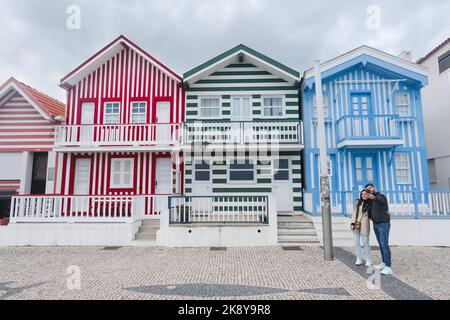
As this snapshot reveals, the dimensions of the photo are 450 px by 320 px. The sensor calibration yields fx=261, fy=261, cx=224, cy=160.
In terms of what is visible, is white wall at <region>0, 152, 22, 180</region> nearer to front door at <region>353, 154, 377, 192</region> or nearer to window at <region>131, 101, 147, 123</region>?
window at <region>131, 101, 147, 123</region>

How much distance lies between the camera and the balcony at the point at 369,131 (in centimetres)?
1098

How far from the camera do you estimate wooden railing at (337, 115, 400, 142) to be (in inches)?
440

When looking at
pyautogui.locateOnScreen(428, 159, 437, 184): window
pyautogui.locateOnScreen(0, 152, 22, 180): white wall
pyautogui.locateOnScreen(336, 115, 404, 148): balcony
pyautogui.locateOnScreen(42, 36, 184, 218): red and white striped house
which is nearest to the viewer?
pyautogui.locateOnScreen(336, 115, 404, 148): balcony

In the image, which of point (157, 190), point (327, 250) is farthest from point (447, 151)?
point (157, 190)

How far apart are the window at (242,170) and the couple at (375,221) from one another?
20.0ft

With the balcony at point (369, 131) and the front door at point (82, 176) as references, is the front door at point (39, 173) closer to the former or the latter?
the front door at point (82, 176)

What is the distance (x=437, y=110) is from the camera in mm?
14141

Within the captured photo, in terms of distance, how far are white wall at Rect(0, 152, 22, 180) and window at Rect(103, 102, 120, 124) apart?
4.57m

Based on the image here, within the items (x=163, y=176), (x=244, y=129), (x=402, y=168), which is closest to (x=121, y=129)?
(x=163, y=176)

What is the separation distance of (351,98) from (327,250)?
814cm

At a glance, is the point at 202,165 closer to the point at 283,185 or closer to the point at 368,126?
the point at 283,185

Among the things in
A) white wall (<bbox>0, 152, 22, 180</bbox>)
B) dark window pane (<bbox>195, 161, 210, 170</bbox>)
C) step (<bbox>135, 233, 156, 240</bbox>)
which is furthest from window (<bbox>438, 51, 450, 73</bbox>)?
white wall (<bbox>0, 152, 22, 180</bbox>)

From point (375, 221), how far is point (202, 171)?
7.94 m

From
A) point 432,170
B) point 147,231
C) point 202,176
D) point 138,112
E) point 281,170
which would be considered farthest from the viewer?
point 432,170
